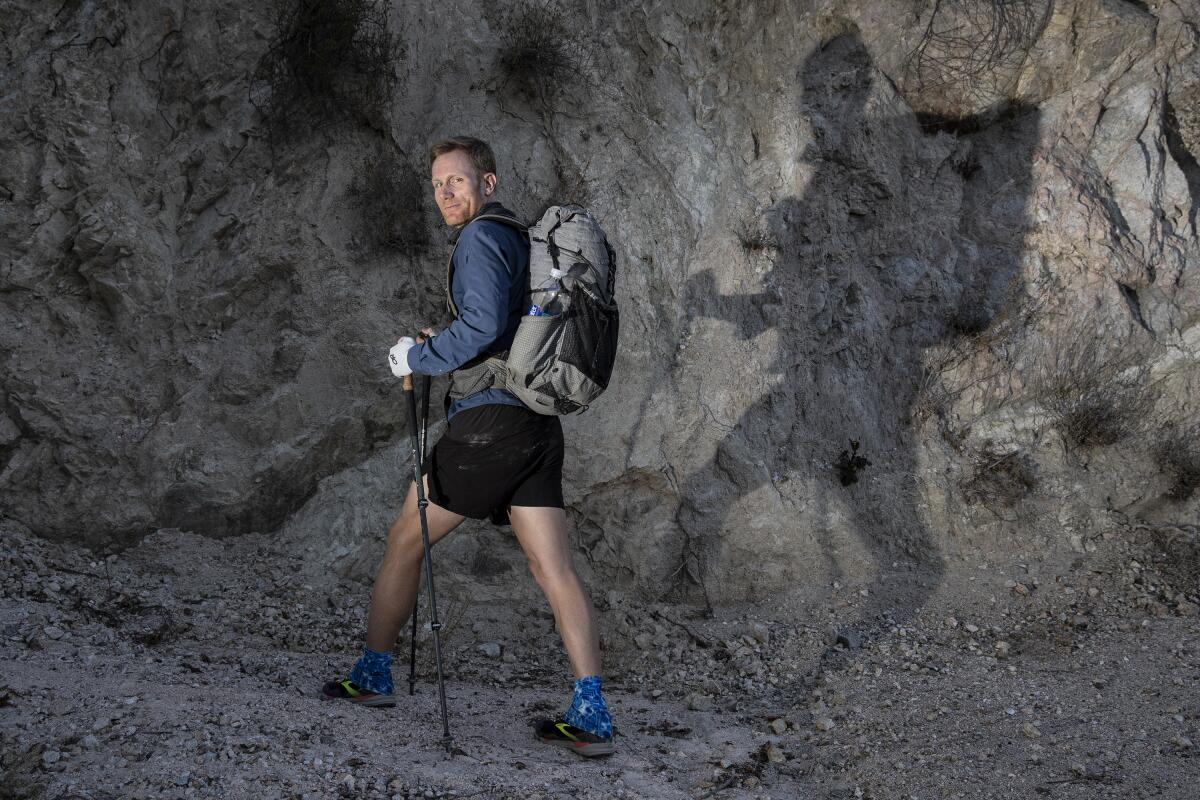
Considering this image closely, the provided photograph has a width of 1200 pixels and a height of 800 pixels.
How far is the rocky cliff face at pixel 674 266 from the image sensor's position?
5.18 m

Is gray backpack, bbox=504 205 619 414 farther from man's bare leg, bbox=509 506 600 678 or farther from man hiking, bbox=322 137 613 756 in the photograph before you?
man's bare leg, bbox=509 506 600 678

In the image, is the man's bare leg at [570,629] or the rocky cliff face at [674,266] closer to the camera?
the man's bare leg at [570,629]

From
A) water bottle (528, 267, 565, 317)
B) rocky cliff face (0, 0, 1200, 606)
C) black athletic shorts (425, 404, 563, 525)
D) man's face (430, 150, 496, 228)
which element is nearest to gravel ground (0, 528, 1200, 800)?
rocky cliff face (0, 0, 1200, 606)

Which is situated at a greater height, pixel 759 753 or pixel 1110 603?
pixel 1110 603

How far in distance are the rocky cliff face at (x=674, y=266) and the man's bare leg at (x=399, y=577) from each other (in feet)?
4.33

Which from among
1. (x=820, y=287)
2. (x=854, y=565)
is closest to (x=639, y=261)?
(x=820, y=287)

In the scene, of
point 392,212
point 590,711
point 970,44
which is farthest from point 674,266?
point 590,711

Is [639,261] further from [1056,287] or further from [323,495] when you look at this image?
[1056,287]

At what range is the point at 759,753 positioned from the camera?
12.8ft

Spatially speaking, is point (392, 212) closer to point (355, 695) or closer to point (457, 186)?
point (457, 186)

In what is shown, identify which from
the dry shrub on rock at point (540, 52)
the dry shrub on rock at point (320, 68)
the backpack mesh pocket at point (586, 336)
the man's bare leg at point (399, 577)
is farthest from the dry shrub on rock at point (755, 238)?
the man's bare leg at point (399, 577)

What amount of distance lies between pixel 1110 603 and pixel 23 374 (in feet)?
20.5

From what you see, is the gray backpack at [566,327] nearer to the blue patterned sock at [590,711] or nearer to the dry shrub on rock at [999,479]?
the blue patterned sock at [590,711]

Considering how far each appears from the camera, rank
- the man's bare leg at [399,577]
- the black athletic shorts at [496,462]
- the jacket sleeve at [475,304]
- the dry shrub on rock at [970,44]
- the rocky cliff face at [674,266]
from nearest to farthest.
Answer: the jacket sleeve at [475,304] → the black athletic shorts at [496,462] → the man's bare leg at [399,577] → the rocky cliff face at [674,266] → the dry shrub on rock at [970,44]
